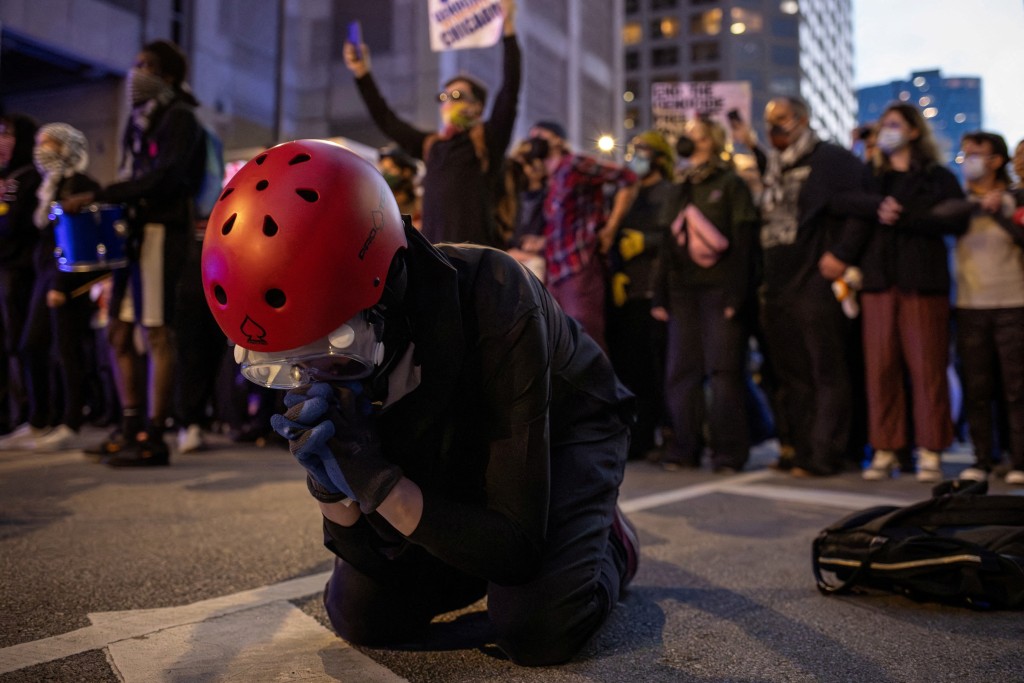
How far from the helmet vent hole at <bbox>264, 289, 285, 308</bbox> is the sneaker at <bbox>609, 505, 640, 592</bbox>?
1213mm

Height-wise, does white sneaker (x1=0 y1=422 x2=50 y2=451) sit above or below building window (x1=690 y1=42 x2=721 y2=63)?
below

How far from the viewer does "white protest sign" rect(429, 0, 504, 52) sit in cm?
580

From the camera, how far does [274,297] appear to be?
1.57m

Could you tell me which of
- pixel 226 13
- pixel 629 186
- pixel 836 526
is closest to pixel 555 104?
pixel 226 13

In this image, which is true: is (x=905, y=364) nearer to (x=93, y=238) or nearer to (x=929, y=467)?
(x=929, y=467)

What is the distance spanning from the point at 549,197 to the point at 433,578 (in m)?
4.43

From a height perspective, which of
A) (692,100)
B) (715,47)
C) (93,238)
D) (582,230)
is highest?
(715,47)

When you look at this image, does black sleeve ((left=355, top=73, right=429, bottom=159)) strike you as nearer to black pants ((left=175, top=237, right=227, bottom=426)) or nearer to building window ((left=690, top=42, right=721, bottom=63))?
black pants ((left=175, top=237, right=227, bottom=426))

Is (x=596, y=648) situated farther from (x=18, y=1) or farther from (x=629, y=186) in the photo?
(x=18, y=1)

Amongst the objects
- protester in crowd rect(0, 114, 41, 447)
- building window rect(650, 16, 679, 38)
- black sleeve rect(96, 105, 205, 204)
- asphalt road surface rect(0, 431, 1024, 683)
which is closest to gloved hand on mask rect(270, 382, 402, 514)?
asphalt road surface rect(0, 431, 1024, 683)

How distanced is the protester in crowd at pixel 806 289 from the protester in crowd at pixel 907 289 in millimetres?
188

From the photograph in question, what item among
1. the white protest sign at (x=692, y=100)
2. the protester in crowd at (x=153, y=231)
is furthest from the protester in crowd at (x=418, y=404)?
the white protest sign at (x=692, y=100)

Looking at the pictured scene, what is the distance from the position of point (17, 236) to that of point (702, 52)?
274 ft

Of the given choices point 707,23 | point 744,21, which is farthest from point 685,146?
point 744,21
